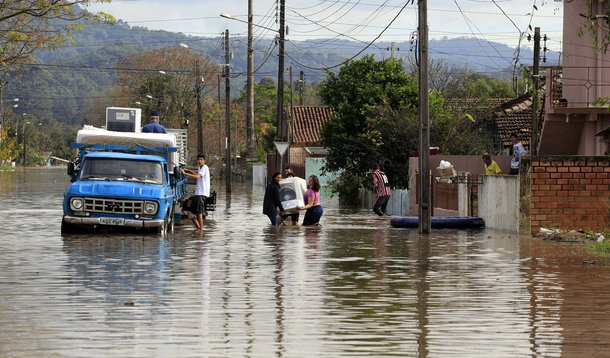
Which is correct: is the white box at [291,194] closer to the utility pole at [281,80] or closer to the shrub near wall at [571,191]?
the shrub near wall at [571,191]

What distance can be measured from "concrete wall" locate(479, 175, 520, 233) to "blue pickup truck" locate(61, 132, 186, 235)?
7.34m

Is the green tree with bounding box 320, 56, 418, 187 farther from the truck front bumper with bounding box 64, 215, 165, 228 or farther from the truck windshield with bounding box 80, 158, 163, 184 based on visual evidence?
the truck front bumper with bounding box 64, 215, 165, 228

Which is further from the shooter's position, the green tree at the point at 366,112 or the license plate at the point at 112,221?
the green tree at the point at 366,112

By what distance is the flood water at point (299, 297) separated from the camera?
11.1 metres

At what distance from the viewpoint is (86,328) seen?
12.0m

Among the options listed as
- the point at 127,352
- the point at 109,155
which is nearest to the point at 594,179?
the point at 109,155

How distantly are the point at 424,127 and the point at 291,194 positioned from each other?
5.33m

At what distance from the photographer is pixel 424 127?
28.2m

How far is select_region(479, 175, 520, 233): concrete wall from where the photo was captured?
27.7 meters

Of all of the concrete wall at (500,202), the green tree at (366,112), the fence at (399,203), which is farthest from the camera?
the green tree at (366,112)

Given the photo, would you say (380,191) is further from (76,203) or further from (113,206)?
(76,203)

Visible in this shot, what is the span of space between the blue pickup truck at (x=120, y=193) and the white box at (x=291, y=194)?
146 inches

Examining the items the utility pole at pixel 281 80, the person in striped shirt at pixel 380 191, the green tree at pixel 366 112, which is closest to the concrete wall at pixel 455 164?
the person in striped shirt at pixel 380 191

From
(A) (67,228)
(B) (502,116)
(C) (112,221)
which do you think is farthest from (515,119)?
(C) (112,221)
